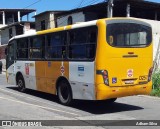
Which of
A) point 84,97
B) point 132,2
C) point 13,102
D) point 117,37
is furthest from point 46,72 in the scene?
point 132,2

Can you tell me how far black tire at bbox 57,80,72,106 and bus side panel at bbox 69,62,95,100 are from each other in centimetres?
39

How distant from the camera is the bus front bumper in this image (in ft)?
33.8

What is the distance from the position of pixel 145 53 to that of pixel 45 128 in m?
4.40

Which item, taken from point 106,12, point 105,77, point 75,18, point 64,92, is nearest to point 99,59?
point 105,77

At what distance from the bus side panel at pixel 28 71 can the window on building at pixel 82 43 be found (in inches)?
126

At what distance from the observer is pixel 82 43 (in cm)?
1117

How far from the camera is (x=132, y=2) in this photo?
24906 millimetres

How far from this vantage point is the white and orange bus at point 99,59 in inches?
409

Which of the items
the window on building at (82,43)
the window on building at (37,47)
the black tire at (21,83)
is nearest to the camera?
the window on building at (82,43)

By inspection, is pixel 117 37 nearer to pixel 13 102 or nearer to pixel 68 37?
pixel 68 37

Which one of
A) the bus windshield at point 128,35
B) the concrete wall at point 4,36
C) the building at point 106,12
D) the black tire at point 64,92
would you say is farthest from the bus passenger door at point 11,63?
the concrete wall at point 4,36

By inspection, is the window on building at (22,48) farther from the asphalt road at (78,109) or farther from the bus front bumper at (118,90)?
the bus front bumper at (118,90)

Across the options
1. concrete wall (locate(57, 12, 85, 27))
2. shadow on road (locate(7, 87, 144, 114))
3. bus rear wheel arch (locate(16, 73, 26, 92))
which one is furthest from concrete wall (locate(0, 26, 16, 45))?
shadow on road (locate(7, 87, 144, 114))

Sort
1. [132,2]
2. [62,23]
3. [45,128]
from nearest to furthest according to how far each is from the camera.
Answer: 1. [45,128]
2. [132,2]
3. [62,23]
